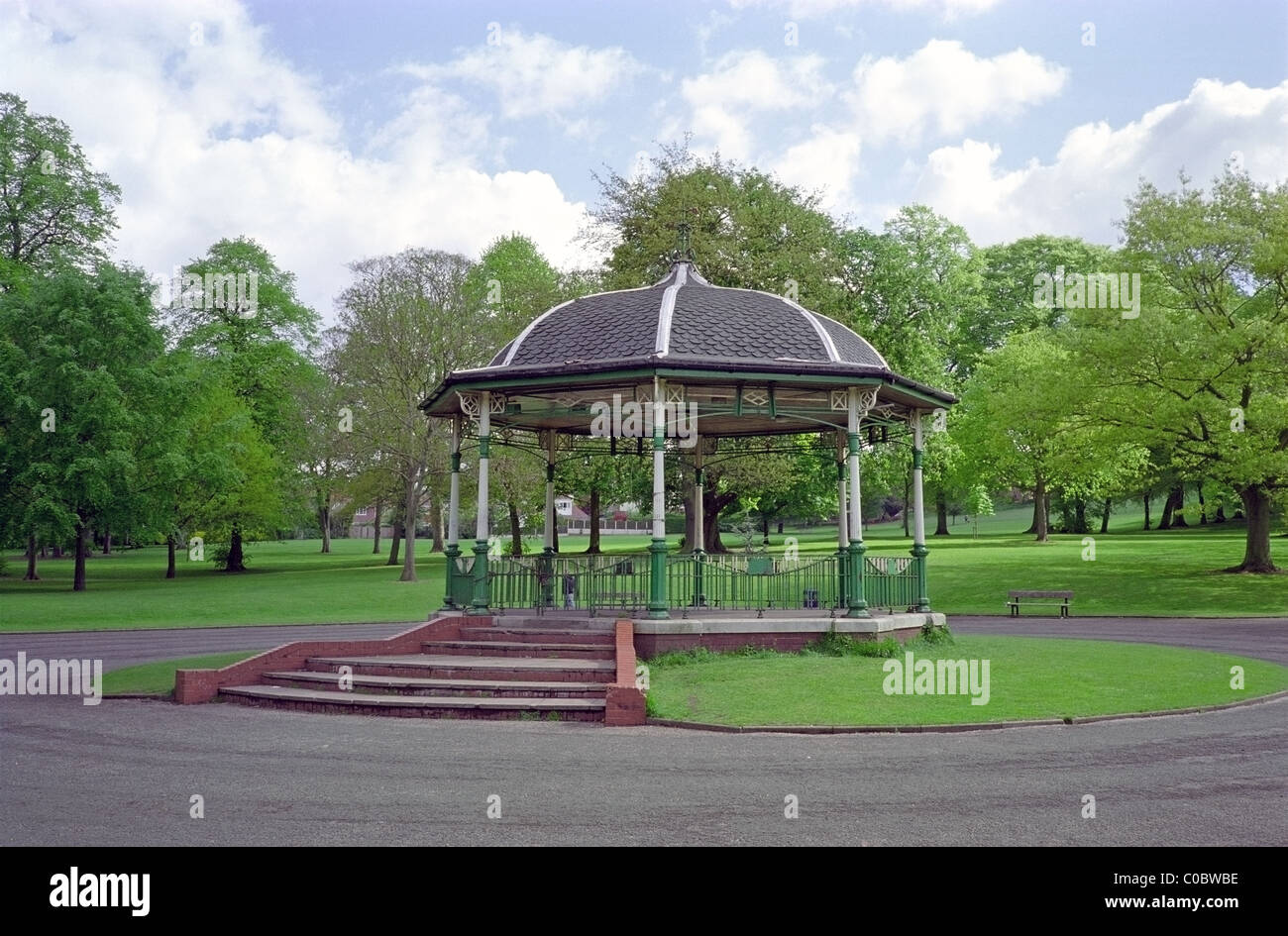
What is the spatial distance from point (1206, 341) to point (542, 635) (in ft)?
83.1

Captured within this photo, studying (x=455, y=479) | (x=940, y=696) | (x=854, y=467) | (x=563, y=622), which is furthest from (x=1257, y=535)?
(x=455, y=479)

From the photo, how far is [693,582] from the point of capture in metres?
18.0

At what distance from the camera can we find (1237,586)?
33.0 metres

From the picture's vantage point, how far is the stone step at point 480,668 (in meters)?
14.1

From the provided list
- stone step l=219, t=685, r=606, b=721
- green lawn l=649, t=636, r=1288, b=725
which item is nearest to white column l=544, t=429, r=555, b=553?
green lawn l=649, t=636, r=1288, b=725

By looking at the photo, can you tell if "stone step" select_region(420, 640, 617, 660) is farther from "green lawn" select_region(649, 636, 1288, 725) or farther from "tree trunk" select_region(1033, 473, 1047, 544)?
"tree trunk" select_region(1033, 473, 1047, 544)

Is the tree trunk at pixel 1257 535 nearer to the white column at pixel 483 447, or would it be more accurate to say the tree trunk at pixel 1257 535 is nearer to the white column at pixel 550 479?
the white column at pixel 550 479

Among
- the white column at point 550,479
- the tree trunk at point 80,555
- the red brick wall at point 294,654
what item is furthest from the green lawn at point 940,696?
the tree trunk at point 80,555

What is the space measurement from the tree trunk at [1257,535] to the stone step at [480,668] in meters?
30.1

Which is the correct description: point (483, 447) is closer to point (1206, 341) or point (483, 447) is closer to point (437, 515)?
point (1206, 341)

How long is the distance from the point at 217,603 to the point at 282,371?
28.4m

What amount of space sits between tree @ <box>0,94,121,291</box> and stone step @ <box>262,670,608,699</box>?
1565 inches
